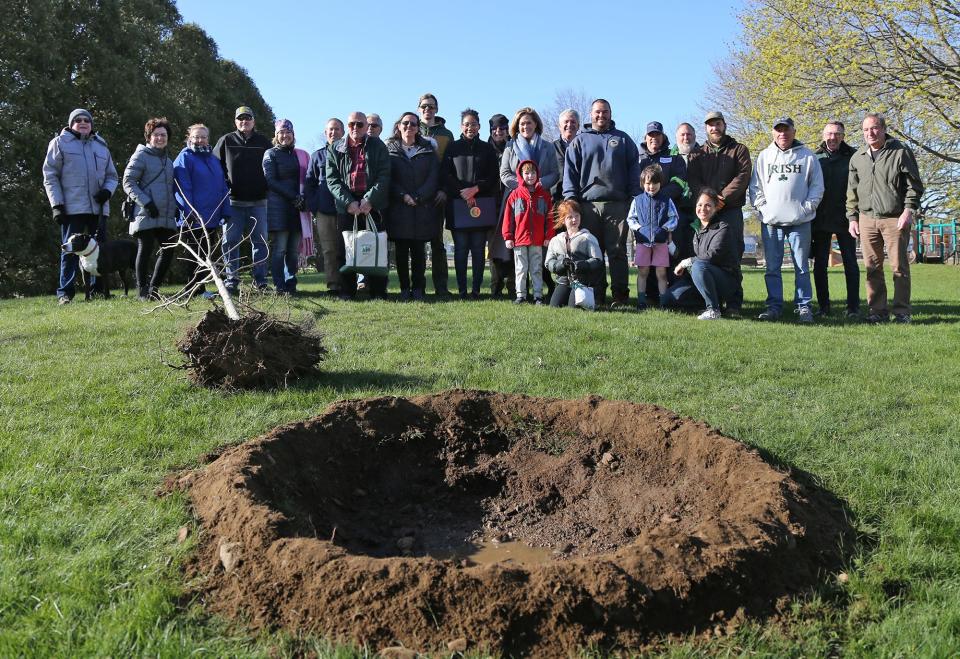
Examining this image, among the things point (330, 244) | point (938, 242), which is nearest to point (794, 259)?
point (330, 244)

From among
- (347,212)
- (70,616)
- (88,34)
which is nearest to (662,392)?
(70,616)

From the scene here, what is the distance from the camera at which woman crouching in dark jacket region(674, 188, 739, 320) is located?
27.3 ft

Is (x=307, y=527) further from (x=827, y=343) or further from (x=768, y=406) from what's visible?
(x=827, y=343)

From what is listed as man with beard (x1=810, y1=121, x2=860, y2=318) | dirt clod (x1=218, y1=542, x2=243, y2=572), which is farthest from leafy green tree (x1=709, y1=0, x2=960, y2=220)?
dirt clod (x1=218, y1=542, x2=243, y2=572)

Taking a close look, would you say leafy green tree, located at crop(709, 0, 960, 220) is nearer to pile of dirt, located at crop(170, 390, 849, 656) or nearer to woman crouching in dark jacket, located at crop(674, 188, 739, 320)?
woman crouching in dark jacket, located at crop(674, 188, 739, 320)

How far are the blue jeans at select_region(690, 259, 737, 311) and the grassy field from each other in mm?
656

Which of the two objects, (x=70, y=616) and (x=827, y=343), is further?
(x=827, y=343)

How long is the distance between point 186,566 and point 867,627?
2530 mm

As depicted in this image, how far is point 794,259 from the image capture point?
857cm

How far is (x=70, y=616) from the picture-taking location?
8.00 ft

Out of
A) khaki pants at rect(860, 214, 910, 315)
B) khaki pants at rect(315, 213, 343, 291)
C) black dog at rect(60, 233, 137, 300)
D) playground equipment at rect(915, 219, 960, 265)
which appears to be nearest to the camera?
khaki pants at rect(860, 214, 910, 315)

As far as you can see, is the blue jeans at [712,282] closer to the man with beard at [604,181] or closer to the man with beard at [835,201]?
the man with beard at [604,181]

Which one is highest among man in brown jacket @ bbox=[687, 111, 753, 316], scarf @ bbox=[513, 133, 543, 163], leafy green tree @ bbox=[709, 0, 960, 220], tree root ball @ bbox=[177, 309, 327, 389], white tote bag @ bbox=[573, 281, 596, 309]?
leafy green tree @ bbox=[709, 0, 960, 220]

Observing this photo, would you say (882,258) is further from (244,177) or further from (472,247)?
(244,177)
